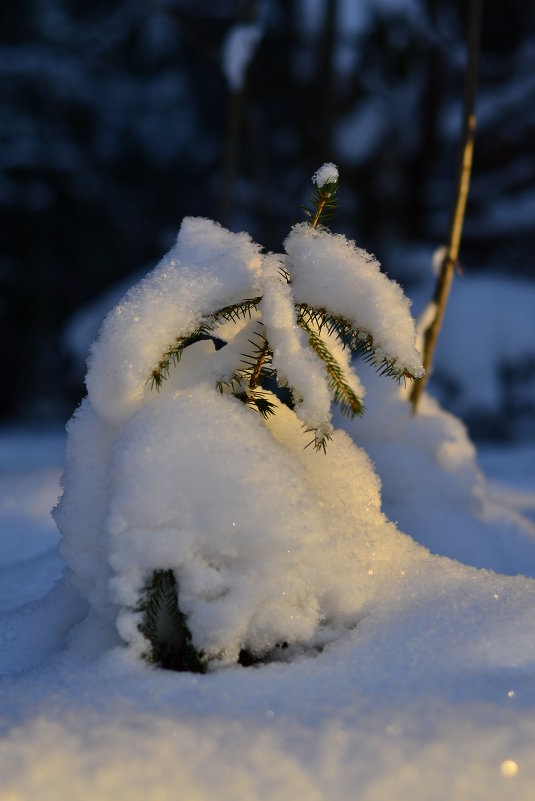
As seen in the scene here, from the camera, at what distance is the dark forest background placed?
6.73 m

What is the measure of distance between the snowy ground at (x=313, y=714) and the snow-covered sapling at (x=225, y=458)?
8cm

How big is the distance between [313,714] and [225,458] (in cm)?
37

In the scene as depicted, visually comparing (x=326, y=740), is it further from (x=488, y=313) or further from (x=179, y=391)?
(x=488, y=313)

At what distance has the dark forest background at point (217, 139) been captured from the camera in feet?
22.1

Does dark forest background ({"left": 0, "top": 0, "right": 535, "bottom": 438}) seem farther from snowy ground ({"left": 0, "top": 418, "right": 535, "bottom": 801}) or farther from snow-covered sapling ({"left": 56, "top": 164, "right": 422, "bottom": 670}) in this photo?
snowy ground ({"left": 0, "top": 418, "right": 535, "bottom": 801})

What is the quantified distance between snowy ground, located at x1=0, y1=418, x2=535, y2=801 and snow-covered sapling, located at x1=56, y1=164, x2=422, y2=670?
0.08 metres

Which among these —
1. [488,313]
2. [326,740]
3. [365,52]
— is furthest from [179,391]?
[365,52]

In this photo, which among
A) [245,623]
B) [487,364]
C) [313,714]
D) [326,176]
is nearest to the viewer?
[313,714]

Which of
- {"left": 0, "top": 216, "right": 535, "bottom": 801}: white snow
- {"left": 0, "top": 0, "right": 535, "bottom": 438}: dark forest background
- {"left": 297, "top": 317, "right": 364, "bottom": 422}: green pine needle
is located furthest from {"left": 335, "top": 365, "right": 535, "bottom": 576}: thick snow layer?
{"left": 0, "top": 0, "right": 535, "bottom": 438}: dark forest background

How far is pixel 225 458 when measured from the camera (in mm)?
1166

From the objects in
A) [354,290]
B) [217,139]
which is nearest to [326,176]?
[354,290]

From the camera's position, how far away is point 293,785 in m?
0.85

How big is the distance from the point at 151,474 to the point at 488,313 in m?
5.69

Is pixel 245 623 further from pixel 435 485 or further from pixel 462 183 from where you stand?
pixel 462 183
